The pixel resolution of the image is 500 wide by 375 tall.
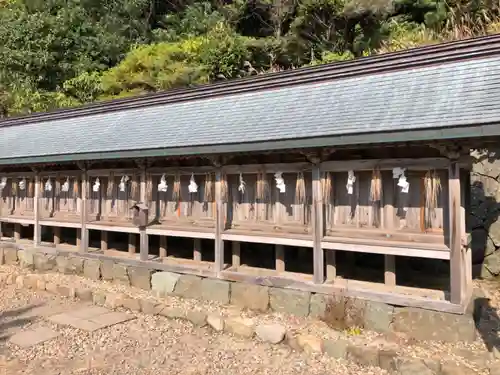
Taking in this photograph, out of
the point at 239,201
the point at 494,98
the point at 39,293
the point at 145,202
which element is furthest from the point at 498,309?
the point at 39,293

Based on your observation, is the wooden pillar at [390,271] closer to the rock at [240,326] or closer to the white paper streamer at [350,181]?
the white paper streamer at [350,181]

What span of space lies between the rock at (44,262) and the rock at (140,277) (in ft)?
9.79

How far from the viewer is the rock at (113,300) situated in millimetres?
8531

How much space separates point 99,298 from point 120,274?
3.87ft

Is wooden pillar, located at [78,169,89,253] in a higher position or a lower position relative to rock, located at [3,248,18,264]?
higher

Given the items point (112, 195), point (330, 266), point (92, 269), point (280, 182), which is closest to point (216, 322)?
point (330, 266)

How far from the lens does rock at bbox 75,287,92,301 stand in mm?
9164

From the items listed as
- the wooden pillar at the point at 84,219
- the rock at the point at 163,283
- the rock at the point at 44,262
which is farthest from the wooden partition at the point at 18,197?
the rock at the point at 163,283

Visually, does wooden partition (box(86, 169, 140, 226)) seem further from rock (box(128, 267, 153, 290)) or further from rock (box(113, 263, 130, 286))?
rock (box(128, 267, 153, 290))

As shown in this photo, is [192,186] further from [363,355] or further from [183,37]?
[183,37]

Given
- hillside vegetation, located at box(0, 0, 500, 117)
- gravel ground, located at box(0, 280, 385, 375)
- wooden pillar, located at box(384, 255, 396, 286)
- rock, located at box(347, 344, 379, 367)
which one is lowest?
gravel ground, located at box(0, 280, 385, 375)

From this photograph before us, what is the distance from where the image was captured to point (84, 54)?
2908 centimetres

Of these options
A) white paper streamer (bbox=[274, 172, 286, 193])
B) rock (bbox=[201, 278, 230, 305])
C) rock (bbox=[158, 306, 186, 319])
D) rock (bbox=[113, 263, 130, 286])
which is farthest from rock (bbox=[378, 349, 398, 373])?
rock (bbox=[113, 263, 130, 286])

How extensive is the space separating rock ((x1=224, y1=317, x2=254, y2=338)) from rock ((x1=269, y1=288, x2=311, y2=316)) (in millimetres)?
733
